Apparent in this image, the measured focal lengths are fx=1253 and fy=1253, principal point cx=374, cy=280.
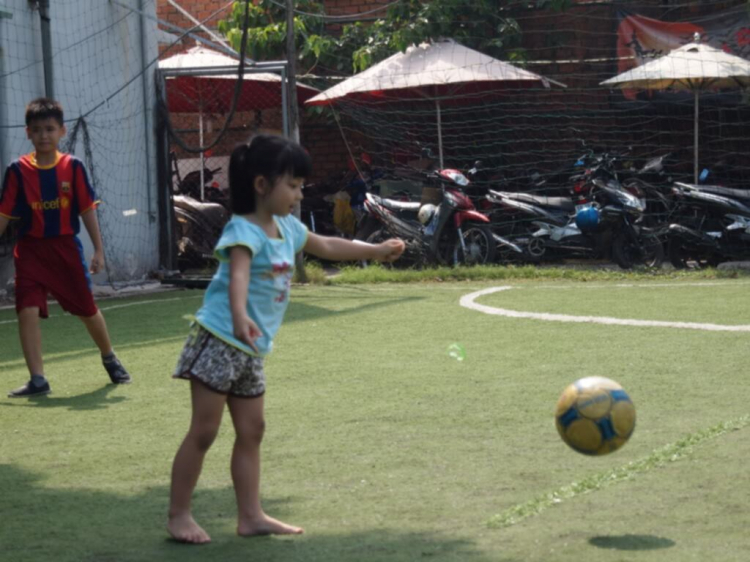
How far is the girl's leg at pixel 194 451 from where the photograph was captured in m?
4.01

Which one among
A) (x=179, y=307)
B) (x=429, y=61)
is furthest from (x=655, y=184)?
(x=179, y=307)

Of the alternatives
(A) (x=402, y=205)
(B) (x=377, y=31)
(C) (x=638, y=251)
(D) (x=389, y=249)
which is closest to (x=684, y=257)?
(C) (x=638, y=251)

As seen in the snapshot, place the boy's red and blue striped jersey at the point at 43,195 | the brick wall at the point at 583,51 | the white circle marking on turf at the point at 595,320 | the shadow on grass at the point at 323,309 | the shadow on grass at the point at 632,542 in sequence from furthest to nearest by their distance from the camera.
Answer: the brick wall at the point at 583,51 → the shadow on grass at the point at 323,309 → the white circle marking on turf at the point at 595,320 → the boy's red and blue striped jersey at the point at 43,195 → the shadow on grass at the point at 632,542

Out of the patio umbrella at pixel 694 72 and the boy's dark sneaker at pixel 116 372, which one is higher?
the patio umbrella at pixel 694 72

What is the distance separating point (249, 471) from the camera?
13.4 ft

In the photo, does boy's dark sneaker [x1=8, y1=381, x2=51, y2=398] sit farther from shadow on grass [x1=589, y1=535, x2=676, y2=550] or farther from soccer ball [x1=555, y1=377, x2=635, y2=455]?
shadow on grass [x1=589, y1=535, x2=676, y2=550]

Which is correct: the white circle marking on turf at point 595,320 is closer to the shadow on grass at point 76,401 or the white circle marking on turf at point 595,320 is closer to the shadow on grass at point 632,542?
the shadow on grass at point 76,401

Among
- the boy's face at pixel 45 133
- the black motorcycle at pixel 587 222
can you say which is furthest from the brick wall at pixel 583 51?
the boy's face at pixel 45 133

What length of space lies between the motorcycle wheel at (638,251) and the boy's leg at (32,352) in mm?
8290

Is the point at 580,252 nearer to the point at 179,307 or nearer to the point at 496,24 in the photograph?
the point at 496,24

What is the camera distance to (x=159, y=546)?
12.9 ft

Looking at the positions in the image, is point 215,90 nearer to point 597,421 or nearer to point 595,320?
point 595,320

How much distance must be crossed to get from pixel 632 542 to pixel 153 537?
4.98 feet

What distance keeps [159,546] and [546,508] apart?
1.28 metres
